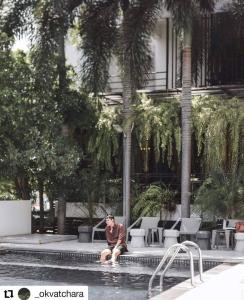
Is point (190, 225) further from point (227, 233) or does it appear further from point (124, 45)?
point (124, 45)

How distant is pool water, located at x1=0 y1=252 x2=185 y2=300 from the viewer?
32.9 ft

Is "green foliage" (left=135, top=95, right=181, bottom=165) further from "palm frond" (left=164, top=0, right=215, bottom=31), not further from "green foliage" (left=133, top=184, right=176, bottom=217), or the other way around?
"palm frond" (left=164, top=0, right=215, bottom=31)

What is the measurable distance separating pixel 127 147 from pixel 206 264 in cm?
600

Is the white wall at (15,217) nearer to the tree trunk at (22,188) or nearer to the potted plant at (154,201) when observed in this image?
the tree trunk at (22,188)

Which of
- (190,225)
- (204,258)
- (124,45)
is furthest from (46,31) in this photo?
(204,258)

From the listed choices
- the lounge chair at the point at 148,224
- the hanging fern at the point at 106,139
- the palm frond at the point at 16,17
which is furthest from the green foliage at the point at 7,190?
the palm frond at the point at 16,17

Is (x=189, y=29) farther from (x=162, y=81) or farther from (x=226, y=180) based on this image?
(x=162, y=81)

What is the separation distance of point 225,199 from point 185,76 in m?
3.91

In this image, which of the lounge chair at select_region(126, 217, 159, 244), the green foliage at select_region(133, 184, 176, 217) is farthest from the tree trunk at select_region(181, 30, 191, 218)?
the green foliage at select_region(133, 184, 176, 217)

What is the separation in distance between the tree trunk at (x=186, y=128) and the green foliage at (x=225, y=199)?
18.6 inches

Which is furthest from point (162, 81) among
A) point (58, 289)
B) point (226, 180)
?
point (58, 289)

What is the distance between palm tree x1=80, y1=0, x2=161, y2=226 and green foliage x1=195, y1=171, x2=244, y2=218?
255cm

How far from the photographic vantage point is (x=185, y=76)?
60.7 ft

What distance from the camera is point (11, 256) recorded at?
15.4 metres
